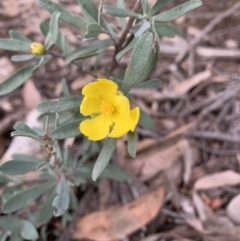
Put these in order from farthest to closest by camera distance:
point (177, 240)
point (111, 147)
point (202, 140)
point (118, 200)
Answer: point (202, 140) → point (118, 200) → point (177, 240) → point (111, 147)

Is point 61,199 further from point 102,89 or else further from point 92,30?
point 92,30

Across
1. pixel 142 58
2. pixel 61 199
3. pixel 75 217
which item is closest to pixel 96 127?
pixel 142 58

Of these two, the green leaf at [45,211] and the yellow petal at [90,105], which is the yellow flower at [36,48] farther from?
the green leaf at [45,211]

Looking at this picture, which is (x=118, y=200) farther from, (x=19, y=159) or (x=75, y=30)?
(x=75, y=30)

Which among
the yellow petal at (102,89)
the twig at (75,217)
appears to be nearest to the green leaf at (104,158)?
the yellow petal at (102,89)

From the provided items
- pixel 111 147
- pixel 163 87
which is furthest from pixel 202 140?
pixel 111 147
